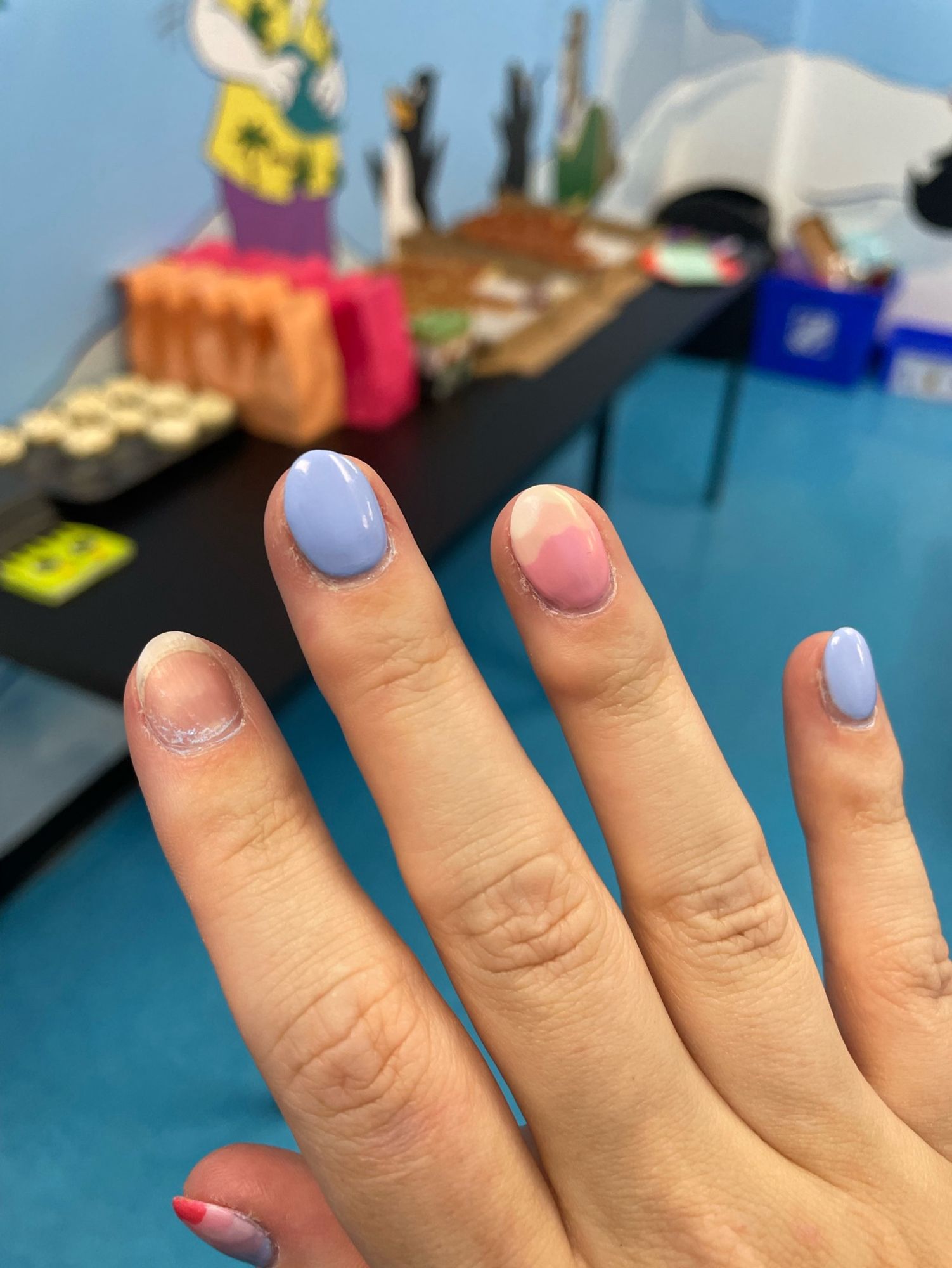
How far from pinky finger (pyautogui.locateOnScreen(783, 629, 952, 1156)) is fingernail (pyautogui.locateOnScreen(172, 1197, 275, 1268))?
0.36 metres

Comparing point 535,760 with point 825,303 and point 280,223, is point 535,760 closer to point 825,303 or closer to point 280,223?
point 280,223

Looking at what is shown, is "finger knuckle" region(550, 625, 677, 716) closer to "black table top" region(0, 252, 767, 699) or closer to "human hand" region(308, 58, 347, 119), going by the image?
"black table top" region(0, 252, 767, 699)

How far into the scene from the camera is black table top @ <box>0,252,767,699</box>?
2.68 feet

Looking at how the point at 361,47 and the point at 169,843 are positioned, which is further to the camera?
the point at 361,47

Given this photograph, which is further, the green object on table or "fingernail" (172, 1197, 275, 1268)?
the green object on table

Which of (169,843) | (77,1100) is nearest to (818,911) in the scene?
(169,843)

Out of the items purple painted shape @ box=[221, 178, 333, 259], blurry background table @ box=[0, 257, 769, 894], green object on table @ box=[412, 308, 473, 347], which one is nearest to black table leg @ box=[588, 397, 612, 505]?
blurry background table @ box=[0, 257, 769, 894]

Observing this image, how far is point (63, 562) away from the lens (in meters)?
0.93

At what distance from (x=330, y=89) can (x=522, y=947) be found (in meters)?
1.61

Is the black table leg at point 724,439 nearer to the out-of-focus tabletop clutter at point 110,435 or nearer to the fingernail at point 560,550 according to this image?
the out-of-focus tabletop clutter at point 110,435

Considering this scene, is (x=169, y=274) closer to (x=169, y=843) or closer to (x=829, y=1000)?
(x=169, y=843)

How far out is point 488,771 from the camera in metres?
0.42

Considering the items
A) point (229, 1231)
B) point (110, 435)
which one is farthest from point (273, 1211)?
point (110, 435)

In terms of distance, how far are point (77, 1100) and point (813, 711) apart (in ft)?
3.20
